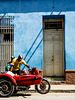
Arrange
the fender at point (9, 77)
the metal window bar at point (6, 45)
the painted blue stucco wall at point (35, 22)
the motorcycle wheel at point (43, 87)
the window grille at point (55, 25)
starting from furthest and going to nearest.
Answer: the window grille at point (55, 25) → the metal window bar at point (6, 45) → the painted blue stucco wall at point (35, 22) → the motorcycle wheel at point (43, 87) → the fender at point (9, 77)

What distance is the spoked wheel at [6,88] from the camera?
7.86 m

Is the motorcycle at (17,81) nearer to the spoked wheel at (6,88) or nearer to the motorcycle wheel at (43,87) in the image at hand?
the spoked wheel at (6,88)

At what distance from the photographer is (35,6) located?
11281mm

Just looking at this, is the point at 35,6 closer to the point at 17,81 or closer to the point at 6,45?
the point at 6,45

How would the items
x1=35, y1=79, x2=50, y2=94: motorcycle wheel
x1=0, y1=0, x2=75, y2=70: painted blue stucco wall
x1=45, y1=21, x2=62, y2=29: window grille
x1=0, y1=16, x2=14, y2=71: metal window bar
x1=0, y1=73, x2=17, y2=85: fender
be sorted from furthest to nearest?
x1=45, y1=21, x2=62, y2=29: window grille < x1=0, y1=16, x2=14, y2=71: metal window bar < x1=0, y1=0, x2=75, y2=70: painted blue stucco wall < x1=35, y1=79, x2=50, y2=94: motorcycle wheel < x1=0, y1=73, x2=17, y2=85: fender

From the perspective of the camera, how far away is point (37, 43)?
11.2 metres

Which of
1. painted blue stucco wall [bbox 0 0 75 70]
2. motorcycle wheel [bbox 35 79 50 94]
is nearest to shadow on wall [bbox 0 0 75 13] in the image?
painted blue stucco wall [bbox 0 0 75 70]

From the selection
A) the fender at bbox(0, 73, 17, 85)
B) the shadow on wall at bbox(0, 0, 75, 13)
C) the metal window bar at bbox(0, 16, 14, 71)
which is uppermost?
the shadow on wall at bbox(0, 0, 75, 13)

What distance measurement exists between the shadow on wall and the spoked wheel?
4.95m

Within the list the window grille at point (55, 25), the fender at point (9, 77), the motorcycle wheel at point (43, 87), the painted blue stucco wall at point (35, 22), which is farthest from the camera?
the window grille at point (55, 25)

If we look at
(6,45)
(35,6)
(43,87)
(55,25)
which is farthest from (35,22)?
(43,87)

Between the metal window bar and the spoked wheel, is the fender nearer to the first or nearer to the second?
the spoked wheel

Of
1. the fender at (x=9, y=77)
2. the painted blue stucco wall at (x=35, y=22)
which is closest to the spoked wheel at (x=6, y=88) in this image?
the fender at (x=9, y=77)

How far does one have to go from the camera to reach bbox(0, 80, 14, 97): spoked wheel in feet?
25.8
